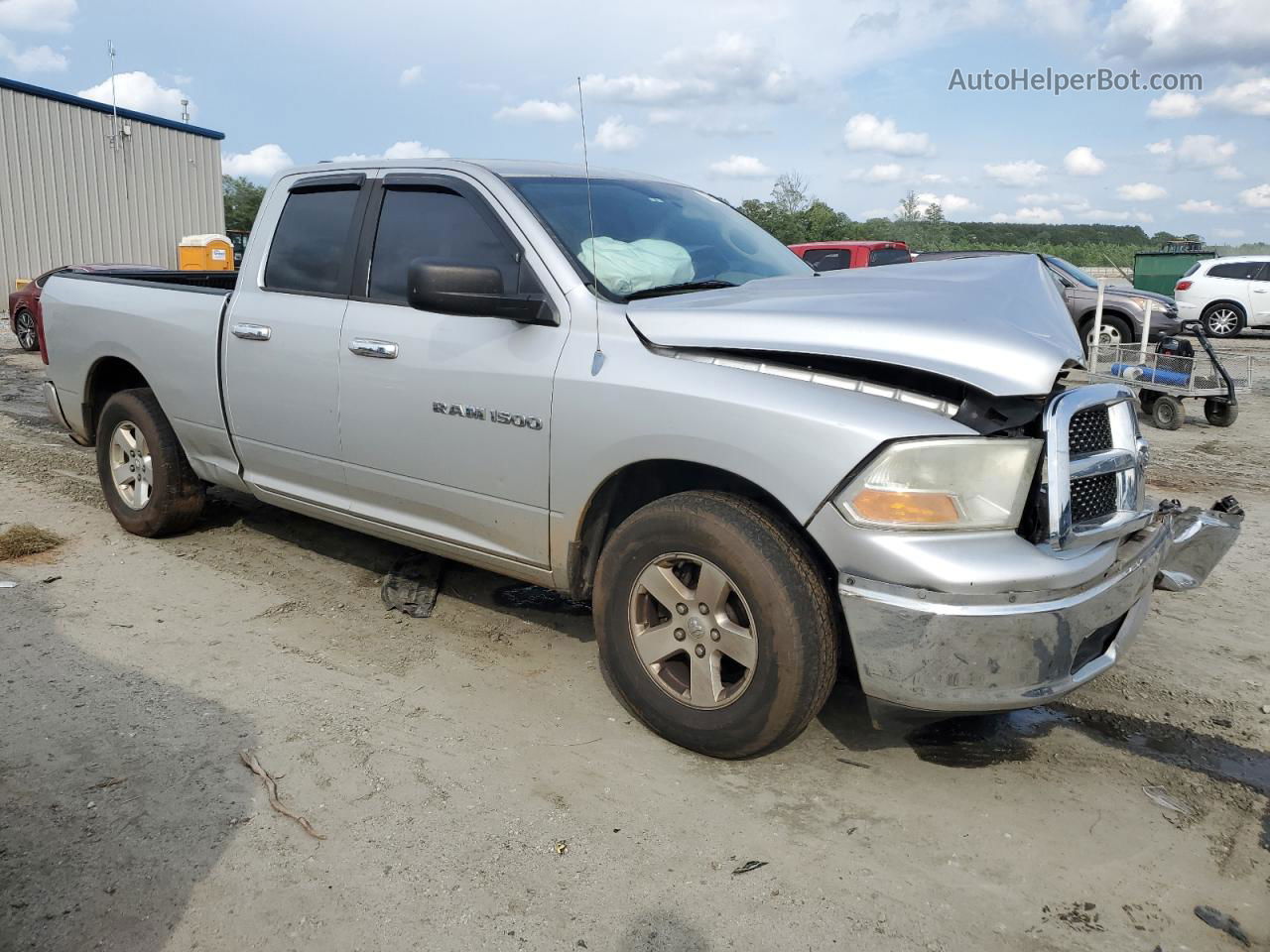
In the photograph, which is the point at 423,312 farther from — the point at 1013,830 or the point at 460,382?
the point at 1013,830

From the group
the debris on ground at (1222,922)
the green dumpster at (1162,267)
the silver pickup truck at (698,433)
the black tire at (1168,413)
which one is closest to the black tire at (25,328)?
the silver pickup truck at (698,433)

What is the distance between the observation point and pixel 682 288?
366cm

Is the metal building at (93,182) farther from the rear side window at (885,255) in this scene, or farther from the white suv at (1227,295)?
the white suv at (1227,295)

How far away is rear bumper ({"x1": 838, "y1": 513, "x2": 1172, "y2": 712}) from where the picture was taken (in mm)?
2637

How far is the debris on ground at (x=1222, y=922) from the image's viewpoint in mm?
2408

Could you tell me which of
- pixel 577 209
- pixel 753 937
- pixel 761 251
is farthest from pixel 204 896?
pixel 761 251

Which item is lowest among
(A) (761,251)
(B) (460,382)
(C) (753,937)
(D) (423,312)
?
(C) (753,937)

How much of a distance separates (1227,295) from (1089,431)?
19.5 meters

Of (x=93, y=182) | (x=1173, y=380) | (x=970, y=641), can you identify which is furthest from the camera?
(x=93, y=182)

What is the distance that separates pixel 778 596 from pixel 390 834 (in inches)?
51.3

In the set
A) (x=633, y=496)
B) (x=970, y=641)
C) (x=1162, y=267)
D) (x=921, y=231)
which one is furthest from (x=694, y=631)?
(x=921, y=231)

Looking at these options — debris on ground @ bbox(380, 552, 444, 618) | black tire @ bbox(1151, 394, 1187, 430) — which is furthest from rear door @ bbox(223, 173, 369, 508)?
black tire @ bbox(1151, 394, 1187, 430)

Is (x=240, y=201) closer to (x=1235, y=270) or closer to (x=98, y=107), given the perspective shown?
(x=98, y=107)

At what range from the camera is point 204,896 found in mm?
2518
